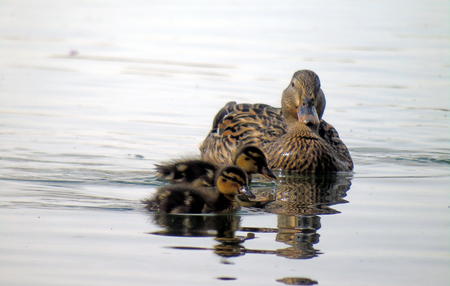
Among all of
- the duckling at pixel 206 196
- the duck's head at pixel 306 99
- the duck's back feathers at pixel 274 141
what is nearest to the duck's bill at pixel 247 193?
the duckling at pixel 206 196

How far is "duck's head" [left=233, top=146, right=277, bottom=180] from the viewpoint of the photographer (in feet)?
25.5

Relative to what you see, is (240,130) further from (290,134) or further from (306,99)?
(306,99)

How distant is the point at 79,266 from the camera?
5.38m

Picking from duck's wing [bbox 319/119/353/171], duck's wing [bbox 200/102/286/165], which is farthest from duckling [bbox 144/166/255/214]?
duck's wing [bbox 319/119/353/171]

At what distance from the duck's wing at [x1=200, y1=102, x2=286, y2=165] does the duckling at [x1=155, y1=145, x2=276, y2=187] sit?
104 centimetres

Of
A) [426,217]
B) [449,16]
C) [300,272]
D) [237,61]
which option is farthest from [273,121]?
[449,16]

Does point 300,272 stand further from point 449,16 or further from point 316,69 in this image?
point 449,16

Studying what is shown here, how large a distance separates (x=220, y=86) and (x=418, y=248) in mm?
7160

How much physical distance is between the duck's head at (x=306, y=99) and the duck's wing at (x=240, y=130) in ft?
0.67

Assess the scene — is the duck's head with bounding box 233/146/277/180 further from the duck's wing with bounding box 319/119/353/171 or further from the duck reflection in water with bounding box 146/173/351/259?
the duck's wing with bounding box 319/119/353/171

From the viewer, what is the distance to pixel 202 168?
7711 millimetres

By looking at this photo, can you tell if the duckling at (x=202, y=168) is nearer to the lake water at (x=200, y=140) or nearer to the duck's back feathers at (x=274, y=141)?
the lake water at (x=200, y=140)

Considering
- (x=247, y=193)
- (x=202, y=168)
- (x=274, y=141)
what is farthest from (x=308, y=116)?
(x=247, y=193)

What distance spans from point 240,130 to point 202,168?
160cm
